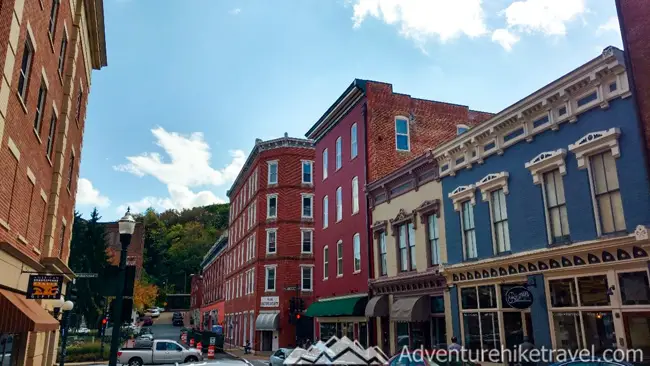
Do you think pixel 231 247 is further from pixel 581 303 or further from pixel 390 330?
pixel 581 303

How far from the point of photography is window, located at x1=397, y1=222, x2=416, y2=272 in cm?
2322

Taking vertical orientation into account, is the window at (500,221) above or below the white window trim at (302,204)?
below

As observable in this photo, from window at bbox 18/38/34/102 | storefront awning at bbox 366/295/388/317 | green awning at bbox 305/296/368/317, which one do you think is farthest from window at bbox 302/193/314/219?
window at bbox 18/38/34/102

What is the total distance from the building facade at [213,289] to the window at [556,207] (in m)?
51.7

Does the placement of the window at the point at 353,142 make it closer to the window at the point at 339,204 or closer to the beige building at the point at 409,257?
the window at the point at 339,204

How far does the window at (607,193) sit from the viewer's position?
13.6m

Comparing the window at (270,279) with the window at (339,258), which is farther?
the window at (270,279)

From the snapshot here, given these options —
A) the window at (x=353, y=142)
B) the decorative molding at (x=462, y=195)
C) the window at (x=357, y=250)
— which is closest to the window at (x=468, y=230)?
the decorative molding at (x=462, y=195)

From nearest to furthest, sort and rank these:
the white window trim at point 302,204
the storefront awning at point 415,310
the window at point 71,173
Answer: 1. the storefront awning at point 415,310
2. the window at point 71,173
3. the white window trim at point 302,204

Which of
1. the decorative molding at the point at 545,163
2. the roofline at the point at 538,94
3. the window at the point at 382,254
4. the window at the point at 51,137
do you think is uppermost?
the roofline at the point at 538,94

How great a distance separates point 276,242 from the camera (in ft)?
148

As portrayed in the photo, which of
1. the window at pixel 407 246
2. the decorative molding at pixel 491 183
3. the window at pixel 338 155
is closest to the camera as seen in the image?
the decorative molding at pixel 491 183

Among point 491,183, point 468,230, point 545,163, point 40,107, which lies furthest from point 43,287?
point 545,163

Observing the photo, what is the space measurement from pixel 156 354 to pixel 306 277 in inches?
709
